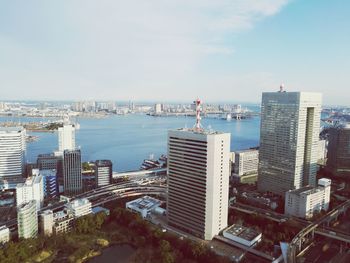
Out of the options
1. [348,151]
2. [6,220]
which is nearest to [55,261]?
[6,220]

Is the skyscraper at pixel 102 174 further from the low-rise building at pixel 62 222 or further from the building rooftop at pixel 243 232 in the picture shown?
the building rooftop at pixel 243 232

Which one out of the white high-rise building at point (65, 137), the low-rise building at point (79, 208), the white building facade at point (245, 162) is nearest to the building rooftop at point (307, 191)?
the white building facade at point (245, 162)

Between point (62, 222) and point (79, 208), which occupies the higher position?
point (79, 208)

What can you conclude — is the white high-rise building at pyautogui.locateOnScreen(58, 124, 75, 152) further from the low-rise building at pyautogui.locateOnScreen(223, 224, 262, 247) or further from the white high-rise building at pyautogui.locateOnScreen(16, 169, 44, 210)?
the low-rise building at pyautogui.locateOnScreen(223, 224, 262, 247)

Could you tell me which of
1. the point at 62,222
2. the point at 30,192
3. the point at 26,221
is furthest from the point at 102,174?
the point at 26,221

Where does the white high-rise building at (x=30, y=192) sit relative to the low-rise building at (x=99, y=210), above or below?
above

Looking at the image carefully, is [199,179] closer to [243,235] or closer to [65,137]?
[243,235]
